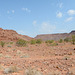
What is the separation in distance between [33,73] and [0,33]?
6487 cm

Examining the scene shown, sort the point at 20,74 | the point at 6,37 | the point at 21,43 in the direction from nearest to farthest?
the point at 20,74, the point at 21,43, the point at 6,37

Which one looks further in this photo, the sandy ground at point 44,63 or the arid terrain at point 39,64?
the sandy ground at point 44,63

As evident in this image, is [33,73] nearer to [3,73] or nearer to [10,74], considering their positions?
[10,74]

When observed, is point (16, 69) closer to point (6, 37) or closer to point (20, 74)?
Result: point (20, 74)

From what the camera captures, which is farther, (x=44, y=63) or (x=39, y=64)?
(x=44, y=63)

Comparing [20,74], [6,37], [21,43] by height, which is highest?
[6,37]

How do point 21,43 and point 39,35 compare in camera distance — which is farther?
point 39,35

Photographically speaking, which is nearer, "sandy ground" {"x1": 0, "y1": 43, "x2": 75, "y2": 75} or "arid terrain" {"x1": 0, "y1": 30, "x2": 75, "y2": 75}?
"arid terrain" {"x1": 0, "y1": 30, "x2": 75, "y2": 75}

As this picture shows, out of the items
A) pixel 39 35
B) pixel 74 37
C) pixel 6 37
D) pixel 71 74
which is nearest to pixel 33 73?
pixel 71 74

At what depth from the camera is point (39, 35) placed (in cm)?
12675

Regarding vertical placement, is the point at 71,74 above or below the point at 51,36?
below

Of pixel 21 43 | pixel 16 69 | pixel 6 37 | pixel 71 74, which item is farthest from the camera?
pixel 6 37

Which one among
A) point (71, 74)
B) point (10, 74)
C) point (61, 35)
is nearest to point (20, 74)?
point (10, 74)

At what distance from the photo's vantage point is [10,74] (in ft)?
18.4
